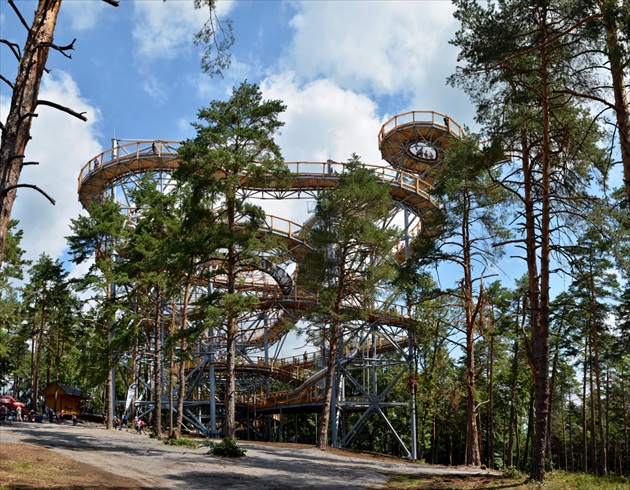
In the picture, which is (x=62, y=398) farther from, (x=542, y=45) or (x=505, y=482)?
(x=542, y=45)

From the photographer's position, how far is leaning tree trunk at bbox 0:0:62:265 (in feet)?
26.1

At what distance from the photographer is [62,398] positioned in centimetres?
4188

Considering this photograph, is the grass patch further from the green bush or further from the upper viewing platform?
the upper viewing platform

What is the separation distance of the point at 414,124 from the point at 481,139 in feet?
69.9

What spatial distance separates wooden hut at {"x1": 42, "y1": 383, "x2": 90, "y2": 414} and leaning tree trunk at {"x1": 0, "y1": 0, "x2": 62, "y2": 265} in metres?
36.1

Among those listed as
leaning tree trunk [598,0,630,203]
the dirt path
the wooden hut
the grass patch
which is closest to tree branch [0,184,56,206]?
the dirt path

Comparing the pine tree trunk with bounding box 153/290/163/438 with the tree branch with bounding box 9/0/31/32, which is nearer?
the tree branch with bounding box 9/0/31/32

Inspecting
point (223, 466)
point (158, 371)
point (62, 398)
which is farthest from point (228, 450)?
point (62, 398)

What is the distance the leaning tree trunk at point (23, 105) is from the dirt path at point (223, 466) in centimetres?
710

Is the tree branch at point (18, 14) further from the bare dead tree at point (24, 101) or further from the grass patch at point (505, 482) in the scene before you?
the grass patch at point (505, 482)

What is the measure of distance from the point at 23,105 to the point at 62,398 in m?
37.9

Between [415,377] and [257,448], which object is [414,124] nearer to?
[415,377]

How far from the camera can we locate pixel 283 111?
2181cm

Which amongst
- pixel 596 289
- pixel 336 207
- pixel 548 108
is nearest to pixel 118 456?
pixel 336 207
